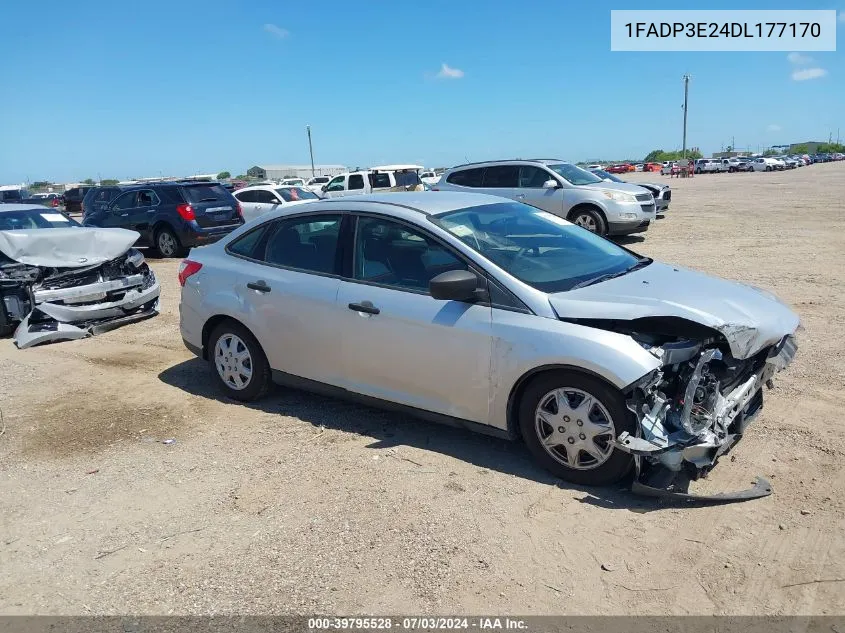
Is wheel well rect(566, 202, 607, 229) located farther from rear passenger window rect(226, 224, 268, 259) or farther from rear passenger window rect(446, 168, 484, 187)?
rear passenger window rect(226, 224, 268, 259)

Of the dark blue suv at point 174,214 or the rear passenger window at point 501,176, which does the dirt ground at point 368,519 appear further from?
the rear passenger window at point 501,176

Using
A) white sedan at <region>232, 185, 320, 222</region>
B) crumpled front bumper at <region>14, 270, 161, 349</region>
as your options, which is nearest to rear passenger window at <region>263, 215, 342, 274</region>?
crumpled front bumper at <region>14, 270, 161, 349</region>

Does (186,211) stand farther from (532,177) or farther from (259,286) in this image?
(259,286)

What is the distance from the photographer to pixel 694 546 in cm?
324

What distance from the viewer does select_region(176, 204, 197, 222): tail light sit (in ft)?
47.3

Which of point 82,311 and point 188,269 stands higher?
point 188,269

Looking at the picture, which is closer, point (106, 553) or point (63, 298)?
point (106, 553)

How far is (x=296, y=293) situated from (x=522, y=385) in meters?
1.92

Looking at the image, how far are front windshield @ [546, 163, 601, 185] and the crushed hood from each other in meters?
9.45

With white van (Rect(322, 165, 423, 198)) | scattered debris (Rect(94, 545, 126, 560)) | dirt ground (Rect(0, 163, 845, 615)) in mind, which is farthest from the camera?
white van (Rect(322, 165, 423, 198))

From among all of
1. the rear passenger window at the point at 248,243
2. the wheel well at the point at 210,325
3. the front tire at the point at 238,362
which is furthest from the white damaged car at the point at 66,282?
the rear passenger window at the point at 248,243

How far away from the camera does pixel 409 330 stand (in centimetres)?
431

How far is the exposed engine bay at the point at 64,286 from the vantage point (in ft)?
25.0

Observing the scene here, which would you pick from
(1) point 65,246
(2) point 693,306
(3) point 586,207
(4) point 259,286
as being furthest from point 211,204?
(2) point 693,306
